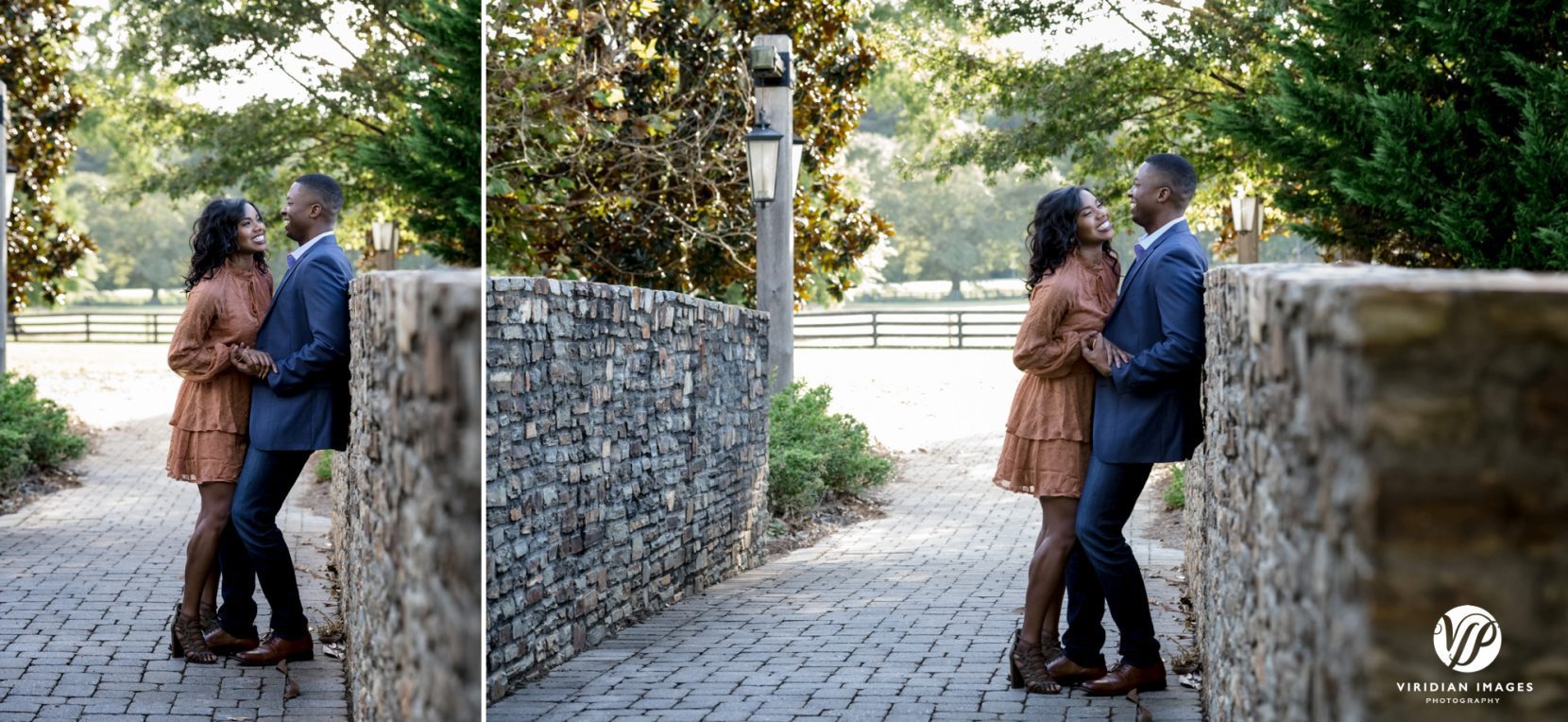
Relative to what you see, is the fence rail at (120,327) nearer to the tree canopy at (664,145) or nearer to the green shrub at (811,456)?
the tree canopy at (664,145)

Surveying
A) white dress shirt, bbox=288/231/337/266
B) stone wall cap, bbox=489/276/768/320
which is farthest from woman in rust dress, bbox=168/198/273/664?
stone wall cap, bbox=489/276/768/320

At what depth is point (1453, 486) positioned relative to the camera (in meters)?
1.71

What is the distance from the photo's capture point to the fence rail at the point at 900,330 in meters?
27.0

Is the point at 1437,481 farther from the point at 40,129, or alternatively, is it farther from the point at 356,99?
the point at 40,129

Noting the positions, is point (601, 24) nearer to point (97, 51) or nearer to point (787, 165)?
point (787, 165)

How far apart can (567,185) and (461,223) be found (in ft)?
20.5

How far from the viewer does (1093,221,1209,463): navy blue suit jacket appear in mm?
4180

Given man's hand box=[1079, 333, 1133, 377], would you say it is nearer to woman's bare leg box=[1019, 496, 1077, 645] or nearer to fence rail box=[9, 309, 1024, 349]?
woman's bare leg box=[1019, 496, 1077, 645]

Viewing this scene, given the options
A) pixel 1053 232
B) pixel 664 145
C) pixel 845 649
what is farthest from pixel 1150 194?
pixel 664 145

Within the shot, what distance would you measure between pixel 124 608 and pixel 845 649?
2554 millimetres

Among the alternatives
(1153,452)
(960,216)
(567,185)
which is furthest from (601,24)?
(960,216)

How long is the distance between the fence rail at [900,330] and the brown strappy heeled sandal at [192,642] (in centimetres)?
2167

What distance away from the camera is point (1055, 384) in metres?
4.59

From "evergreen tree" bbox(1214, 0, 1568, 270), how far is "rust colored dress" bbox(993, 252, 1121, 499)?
420 centimetres
